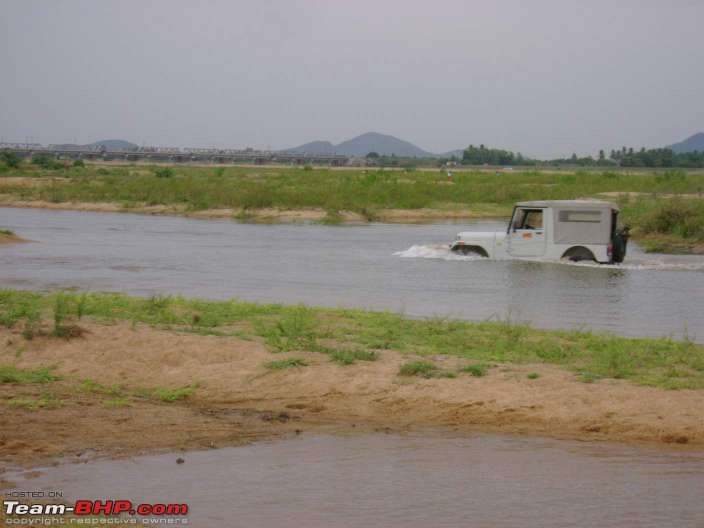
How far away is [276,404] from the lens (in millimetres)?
9758

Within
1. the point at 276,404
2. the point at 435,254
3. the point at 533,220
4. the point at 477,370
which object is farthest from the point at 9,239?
the point at 477,370

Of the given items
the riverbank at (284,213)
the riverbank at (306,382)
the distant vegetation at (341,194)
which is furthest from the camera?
the distant vegetation at (341,194)

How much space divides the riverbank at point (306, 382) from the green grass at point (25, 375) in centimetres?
3

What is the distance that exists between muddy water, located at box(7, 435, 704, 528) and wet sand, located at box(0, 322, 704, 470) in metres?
0.36

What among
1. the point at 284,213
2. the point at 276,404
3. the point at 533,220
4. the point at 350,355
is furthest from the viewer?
the point at 284,213

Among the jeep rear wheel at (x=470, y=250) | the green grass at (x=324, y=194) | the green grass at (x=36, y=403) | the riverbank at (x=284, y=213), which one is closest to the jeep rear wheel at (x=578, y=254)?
the jeep rear wheel at (x=470, y=250)

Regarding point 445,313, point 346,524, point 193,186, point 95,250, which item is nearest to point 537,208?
point 445,313

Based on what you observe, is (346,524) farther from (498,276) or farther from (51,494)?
(498,276)

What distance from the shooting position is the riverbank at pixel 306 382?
29.0 feet

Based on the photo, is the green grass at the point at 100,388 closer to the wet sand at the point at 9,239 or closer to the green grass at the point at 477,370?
the green grass at the point at 477,370

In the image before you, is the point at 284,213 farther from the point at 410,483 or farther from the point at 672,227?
the point at 410,483

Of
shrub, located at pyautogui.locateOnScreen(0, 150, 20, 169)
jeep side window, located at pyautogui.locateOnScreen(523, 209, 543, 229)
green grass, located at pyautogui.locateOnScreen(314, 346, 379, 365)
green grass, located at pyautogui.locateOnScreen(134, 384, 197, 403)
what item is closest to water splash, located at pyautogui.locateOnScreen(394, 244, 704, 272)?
jeep side window, located at pyautogui.locateOnScreen(523, 209, 543, 229)

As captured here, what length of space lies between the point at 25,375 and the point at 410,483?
4.55 metres

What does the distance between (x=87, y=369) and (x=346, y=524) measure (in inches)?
183
